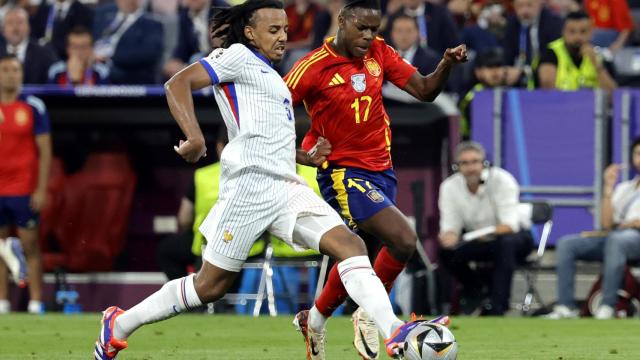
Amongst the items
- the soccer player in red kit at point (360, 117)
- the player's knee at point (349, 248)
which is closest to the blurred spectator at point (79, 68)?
the soccer player in red kit at point (360, 117)

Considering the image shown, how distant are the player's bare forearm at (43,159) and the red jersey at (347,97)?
248 inches

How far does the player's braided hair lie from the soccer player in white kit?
0.22 m

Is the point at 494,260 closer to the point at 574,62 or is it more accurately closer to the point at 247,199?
the point at 574,62

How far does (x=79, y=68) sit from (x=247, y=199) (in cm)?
960

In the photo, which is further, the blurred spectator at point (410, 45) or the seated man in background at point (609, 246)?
the blurred spectator at point (410, 45)

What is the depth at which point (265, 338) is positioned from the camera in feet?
35.4

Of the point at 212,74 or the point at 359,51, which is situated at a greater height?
the point at 212,74

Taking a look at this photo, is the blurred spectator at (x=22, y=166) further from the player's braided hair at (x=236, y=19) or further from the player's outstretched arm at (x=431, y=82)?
the player's braided hair at (x=236, y=19)

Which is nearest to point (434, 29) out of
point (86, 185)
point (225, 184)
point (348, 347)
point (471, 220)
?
point (471, 220)

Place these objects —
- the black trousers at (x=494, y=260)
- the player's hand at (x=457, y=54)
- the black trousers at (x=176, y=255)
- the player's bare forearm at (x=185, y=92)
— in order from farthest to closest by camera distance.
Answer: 1. the black trousers at (x=176, y=255)
2. the black trousers at (x=494, y=260)
3. the player's hand at (x=457, y=54)
4. the player's bare forearm at (x=185, y=92)

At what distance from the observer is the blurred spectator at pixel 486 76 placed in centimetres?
1522

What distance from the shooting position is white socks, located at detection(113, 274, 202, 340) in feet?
24.2

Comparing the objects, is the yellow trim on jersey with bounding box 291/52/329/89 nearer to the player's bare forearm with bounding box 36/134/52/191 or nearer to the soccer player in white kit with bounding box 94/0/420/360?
the soccer player in white kit with bounding box 94/0/420/360

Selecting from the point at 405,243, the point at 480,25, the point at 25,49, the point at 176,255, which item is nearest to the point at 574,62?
the point at 480,25
